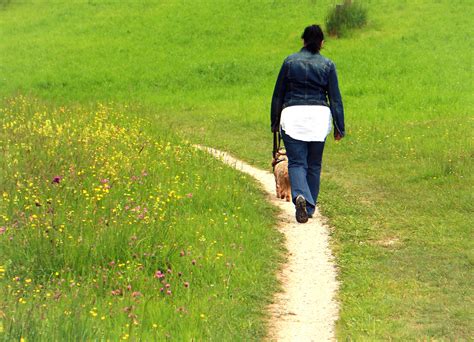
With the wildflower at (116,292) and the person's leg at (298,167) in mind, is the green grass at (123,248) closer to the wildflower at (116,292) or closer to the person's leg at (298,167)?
the wildflower at (116,292)

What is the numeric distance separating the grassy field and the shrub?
0.62 meters

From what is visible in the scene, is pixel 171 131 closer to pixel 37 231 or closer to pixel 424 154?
pixel 424 154

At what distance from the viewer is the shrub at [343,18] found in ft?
112

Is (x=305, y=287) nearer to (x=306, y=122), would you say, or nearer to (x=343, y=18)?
(x=306, y=122)

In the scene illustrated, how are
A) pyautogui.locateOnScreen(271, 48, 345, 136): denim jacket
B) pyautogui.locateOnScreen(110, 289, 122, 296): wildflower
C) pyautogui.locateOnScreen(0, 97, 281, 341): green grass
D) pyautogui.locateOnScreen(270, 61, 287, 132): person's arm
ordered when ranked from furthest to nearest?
pyautogui.locateOnScreen(270, 61, 287, 132): person's arm → pyautogui.locateOnScreen(271, 48, 345, 136): denim jacket → pyautogui.locateOnScreen(110, 289, 122, 296): wildflower → pyautogui.locateOnScreen(0, 97, 281, 341): green grass

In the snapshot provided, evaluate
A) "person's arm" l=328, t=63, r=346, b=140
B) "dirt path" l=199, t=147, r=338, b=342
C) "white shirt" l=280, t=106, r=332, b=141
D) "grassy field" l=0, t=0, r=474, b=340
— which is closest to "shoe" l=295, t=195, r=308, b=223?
"dirt path" l=199, t=147, r=338, b=342

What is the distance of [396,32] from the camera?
33625 mm

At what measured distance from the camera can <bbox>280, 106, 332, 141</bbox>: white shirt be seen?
34.7 ft

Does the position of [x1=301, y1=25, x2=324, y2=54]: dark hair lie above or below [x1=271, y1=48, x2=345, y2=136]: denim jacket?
above

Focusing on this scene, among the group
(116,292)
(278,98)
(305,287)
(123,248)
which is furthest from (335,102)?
(116,292)

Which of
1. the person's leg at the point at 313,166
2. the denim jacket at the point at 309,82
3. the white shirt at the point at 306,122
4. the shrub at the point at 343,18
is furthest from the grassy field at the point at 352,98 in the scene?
the denim jacket at the point at 309,82

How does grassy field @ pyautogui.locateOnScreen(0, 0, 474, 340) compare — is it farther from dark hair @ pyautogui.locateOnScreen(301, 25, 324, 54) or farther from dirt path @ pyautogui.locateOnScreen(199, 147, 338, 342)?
dark hair @ pyautogui.locateOnScreen(301, 25, 324, 54)

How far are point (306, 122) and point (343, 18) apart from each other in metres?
24.6

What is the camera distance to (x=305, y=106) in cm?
1060
